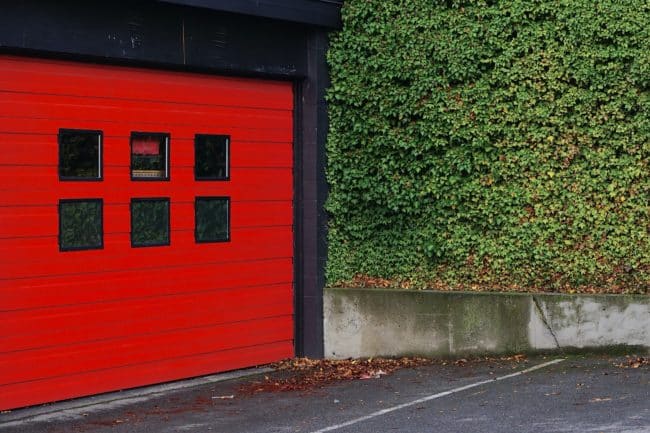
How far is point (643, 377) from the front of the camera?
10.8 metres

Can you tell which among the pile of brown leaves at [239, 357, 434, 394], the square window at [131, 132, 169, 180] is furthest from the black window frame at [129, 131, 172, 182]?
the pile of brown leaves at [239, 357, 434, 394]

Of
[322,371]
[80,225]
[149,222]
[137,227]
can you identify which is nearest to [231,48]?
[149,222]

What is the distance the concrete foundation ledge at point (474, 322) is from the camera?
1210cm

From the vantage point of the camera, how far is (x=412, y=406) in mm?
10141

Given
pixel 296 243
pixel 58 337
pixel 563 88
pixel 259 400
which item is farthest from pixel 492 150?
pixel 58 337

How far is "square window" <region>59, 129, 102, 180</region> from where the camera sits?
10781 millimetres

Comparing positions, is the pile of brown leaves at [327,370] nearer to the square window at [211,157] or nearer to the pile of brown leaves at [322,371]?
the pile of brown leaves at [322,371]

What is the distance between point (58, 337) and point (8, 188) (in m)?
1.41

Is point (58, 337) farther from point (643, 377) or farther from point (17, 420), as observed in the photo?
point (643, 377)

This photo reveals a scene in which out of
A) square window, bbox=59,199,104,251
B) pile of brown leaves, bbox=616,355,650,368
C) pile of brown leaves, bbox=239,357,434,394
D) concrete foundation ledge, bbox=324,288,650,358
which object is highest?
square window, bbox=59,199,104,251

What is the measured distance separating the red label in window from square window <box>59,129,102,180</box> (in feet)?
1.54

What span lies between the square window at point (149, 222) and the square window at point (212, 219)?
422 mm

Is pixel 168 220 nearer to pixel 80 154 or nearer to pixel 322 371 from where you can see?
pixel 80 154

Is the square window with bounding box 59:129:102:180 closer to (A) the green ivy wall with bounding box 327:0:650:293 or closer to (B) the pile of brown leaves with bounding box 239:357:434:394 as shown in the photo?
(B) the pile of brown leaves with bounding box 239:357:434:394
